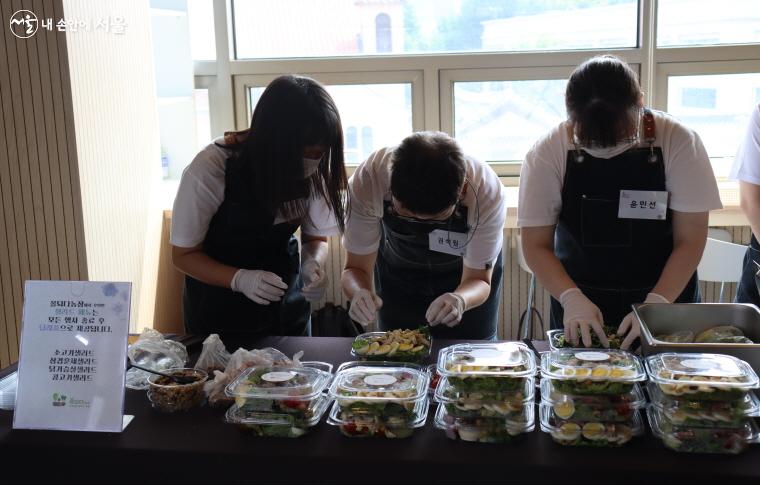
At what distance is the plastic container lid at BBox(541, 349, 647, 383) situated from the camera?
1.30 meters

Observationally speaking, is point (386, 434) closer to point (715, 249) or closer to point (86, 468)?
point (86, 468)

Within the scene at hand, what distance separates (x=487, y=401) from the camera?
4.35 ft

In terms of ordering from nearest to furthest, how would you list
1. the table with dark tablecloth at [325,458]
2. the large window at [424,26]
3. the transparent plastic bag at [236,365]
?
the table with dark tablecloth at [325,458]
the transparent plastic bag at [236,365]
the large window at [424,26]

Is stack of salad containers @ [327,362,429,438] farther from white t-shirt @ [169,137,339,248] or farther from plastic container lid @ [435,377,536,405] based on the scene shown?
white t-shirt @ [169,137,339,248]

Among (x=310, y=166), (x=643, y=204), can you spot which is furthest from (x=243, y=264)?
(x=643, y=204)

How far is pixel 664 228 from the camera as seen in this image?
79.7 inches

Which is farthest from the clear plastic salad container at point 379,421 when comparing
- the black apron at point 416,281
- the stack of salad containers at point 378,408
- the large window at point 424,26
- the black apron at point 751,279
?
the large window at point 424,26

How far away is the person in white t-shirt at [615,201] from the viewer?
1.81 m

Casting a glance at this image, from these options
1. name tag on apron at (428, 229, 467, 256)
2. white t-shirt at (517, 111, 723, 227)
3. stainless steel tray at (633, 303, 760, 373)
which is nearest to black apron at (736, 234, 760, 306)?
white t-shirt at (517, 111, 723, 227)

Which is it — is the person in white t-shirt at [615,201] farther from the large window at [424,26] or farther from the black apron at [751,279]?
the large window at [424,26]

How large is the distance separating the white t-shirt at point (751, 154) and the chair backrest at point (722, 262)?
62cm

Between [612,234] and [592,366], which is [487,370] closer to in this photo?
[592,366]

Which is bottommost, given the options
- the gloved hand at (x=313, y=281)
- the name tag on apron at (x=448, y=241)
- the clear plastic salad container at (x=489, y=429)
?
the clear plastic salad container at (x=489, y=429)

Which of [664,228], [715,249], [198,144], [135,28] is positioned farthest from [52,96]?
[715,249]
